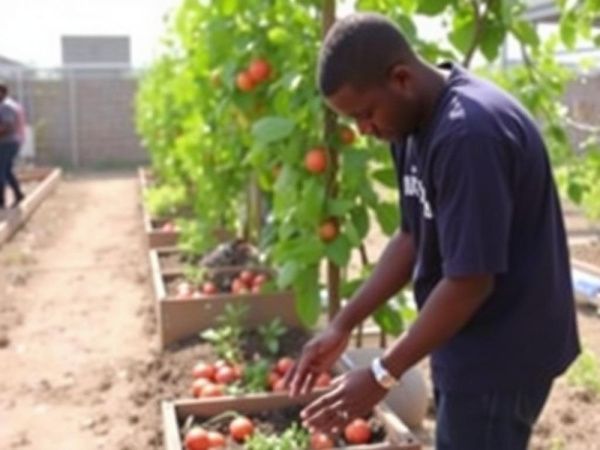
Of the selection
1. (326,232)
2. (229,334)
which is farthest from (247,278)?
(326,232)

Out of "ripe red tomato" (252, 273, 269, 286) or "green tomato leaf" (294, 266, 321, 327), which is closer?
"green tomato leaf" (294, 266, 321, 327)

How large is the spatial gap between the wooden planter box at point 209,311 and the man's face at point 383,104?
3.61 meters

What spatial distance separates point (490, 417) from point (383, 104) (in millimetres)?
740

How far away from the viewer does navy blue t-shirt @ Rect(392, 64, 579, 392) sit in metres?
1.94

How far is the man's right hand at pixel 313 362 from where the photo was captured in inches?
98.6

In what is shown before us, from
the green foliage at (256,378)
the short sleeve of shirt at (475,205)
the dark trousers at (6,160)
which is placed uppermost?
the short sleeve of shirt at (475,205)

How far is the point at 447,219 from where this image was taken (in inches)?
77.5

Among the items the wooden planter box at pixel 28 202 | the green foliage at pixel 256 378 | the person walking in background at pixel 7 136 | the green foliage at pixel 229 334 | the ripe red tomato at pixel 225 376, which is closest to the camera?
the green foliage at pixel 256 378

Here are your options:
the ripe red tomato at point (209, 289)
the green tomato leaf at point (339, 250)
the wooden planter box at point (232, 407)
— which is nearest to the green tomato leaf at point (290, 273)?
the green tomato leaf at point (339, 250)

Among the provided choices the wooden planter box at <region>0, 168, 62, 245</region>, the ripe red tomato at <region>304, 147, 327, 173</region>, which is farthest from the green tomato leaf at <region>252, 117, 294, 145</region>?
the wooden planter box at <region>0, 168, 62, 245</region>

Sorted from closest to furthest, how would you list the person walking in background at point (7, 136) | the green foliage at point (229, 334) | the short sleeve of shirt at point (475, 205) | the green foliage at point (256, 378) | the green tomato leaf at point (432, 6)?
the short sleeve of shirt at point (475, 205) → the green tomato leaf at point (432, 6) → the green foliage at point (256, 378) → the green foliage at point (229, 334) → the person walking in background at point (7, 136)

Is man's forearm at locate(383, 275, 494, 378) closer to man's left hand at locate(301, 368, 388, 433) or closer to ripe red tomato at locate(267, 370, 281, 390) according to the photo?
man's left hand at locate(301, 368, 388, 433)

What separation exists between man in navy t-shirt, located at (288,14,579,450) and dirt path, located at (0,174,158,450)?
2.52 metres

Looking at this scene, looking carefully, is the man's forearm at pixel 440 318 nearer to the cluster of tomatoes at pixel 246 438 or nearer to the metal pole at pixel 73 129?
the cluster of tomatoes at pixel 246 438
